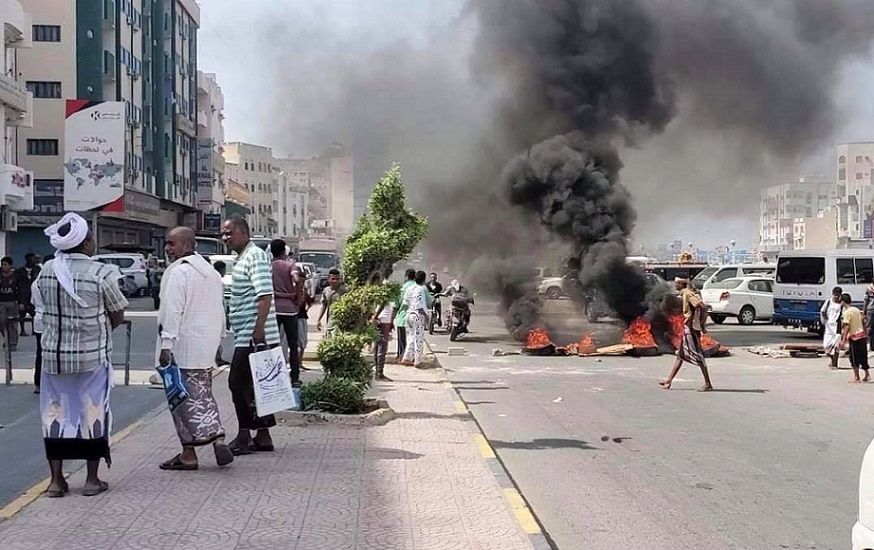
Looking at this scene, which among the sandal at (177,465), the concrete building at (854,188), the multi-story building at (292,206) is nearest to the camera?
the sandal at (177,465)

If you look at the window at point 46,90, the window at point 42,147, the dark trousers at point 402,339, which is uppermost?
the window at point 46,90

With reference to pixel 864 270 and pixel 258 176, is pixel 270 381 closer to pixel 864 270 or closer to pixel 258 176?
pixel 864 270

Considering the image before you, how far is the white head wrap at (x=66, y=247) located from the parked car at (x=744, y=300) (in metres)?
24.3

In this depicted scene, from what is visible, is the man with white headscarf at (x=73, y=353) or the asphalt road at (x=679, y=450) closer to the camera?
the man with white headscarf at (x=73, y=353)

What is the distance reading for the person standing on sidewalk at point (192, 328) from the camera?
20.2ft

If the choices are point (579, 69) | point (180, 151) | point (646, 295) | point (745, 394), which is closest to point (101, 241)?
point (180, 151)

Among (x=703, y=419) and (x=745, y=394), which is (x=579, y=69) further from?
(x=703, y=419)

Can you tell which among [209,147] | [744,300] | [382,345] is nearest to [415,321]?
[382,345]

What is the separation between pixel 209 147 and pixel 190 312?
58648mm

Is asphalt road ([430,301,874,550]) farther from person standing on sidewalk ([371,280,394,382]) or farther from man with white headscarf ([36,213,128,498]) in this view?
man with white headscarf ([36,213,128,498])

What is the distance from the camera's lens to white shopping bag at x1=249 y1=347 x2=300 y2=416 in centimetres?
678

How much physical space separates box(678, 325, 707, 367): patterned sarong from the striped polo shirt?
298 inches

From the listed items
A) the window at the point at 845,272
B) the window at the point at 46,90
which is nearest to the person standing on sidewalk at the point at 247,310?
the window at the point at 845,272

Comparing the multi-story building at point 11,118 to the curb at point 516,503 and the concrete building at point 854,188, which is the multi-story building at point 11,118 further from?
the concrete building at point 854,188
